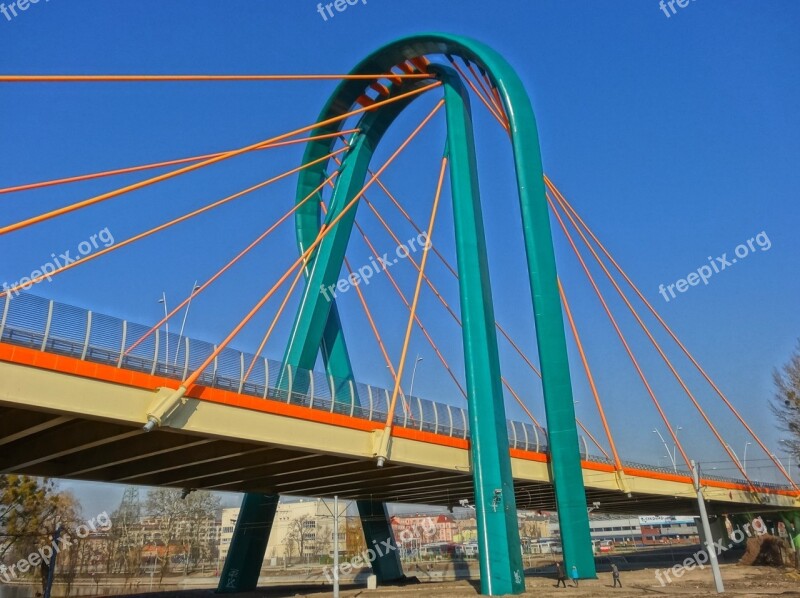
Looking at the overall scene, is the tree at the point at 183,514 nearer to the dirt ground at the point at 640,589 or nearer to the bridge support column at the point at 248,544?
the bridge support column at the point at 248,544

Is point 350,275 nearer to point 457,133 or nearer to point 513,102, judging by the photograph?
point 457,133

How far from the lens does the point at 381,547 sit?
3556cm

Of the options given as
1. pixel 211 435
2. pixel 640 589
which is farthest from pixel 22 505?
pixel 640 589

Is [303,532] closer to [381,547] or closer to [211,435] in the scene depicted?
[381,547]

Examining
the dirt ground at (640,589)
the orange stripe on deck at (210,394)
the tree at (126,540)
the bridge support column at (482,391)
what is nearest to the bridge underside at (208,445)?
the orange stripe on deck at (210,394)

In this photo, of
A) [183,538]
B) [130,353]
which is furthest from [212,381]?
[183,538]

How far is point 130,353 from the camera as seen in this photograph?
1686 centimetres

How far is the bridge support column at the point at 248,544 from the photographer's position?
30.0 m

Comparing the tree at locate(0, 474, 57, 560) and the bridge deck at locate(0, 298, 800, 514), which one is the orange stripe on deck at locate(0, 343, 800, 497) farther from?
the tree at locate(0, 474, 57, 560)

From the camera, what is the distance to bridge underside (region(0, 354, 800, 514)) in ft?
51.1

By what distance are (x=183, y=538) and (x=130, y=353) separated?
200ft

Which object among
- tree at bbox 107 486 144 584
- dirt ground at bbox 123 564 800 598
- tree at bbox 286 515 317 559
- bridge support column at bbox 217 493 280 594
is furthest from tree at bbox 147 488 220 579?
dirt ground at bbox 123 564 800 598

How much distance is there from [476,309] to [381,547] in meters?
16.4

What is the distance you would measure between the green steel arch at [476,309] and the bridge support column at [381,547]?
0.22 feet
